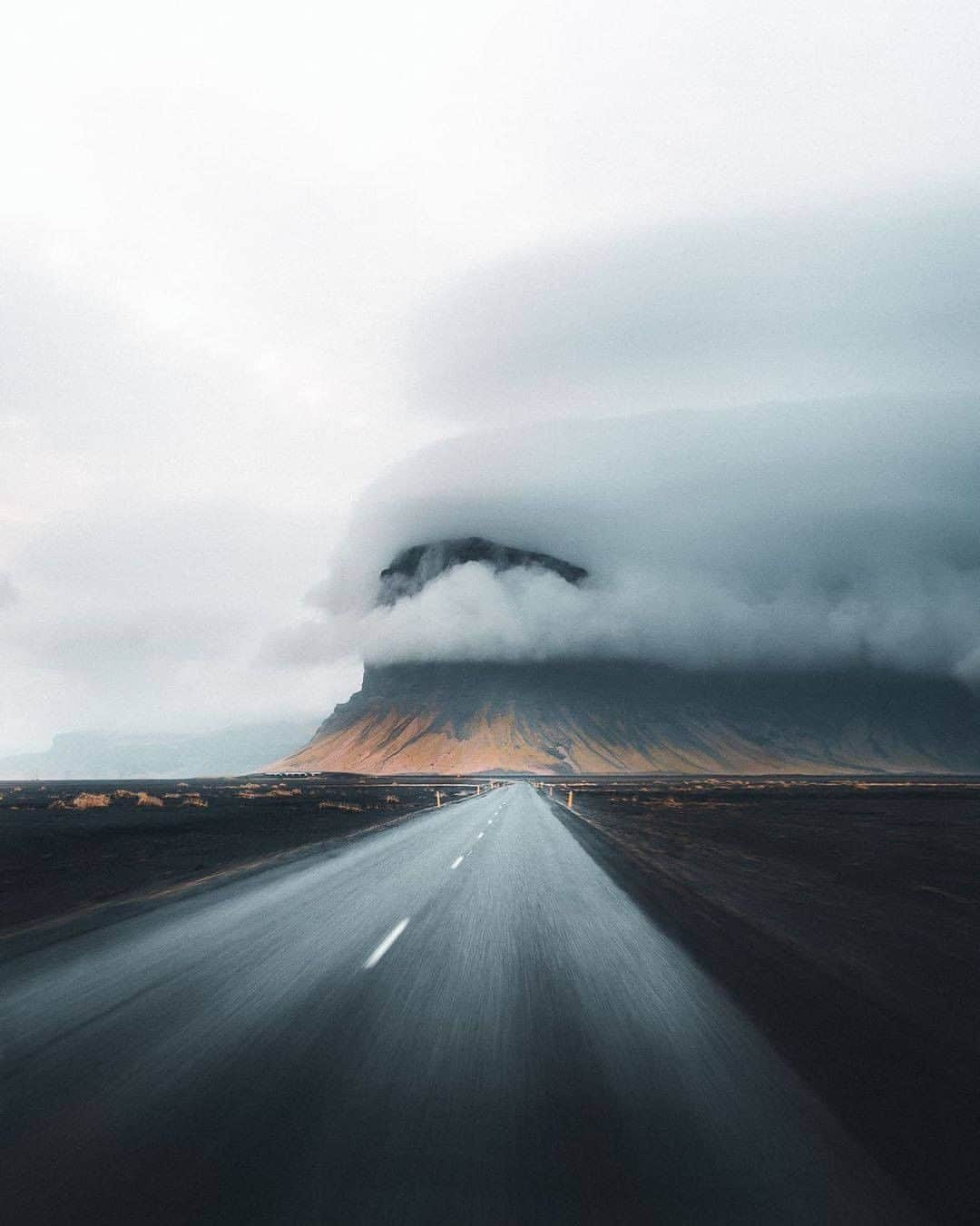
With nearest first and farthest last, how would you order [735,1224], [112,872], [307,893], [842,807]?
[735,1224] → [307,893] → [112,872] → [842,807]

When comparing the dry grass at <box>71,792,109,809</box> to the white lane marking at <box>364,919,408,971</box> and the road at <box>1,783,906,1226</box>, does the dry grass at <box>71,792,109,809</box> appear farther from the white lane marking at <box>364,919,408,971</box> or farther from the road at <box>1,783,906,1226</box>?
the road at <box>1,783,906,1226</box>

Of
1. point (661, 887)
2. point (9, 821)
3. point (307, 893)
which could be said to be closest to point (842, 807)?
point (661, 887)

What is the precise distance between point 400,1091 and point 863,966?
18.5 feet

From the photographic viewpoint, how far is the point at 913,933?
955 cm

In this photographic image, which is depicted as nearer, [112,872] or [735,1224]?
[735,1224]

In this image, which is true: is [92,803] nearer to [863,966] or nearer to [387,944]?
[387,944]

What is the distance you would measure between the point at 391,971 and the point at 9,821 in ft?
113

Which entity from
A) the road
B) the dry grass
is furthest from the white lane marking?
the dry grass

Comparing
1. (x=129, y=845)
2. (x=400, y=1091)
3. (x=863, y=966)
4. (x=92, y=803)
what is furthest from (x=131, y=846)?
(x=92, y=803)

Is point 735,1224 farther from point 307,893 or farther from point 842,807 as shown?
point 842,807

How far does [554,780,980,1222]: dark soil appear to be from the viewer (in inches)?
159

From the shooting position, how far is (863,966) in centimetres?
770

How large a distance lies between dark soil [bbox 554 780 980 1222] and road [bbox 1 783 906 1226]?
0.34 meters

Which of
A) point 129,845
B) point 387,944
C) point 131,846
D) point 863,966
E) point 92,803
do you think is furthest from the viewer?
point 92,803
